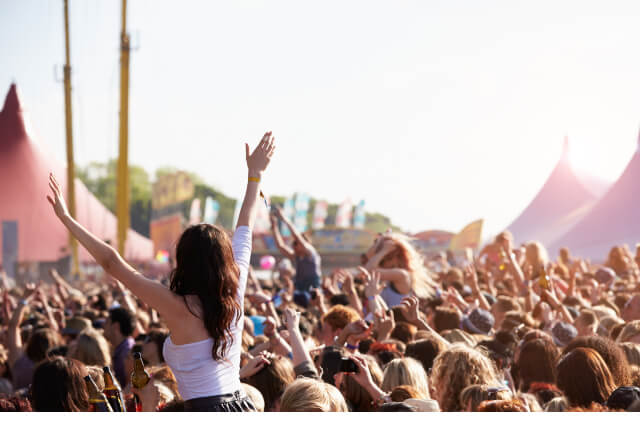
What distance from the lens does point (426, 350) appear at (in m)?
3.73

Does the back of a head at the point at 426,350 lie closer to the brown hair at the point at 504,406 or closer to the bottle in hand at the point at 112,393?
the brown hair at the point at 504,406

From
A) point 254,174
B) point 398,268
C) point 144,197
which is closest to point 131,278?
point 254,174

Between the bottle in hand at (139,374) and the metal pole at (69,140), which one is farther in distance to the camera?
the metal pole at (69,140)

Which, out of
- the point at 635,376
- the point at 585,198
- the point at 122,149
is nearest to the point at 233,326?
the point at 635,376

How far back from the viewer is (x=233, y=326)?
2.34 meters

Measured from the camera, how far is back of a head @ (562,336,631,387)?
10.3ft

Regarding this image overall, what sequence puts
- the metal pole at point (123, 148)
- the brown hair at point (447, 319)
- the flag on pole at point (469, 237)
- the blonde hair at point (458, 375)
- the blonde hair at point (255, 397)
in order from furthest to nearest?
the metal pole at point (123, 148) → the flag on pole at point (469, 237) → the brown hair at point (447, 319) → the blonde hair at point (458, 375) → the blonde hair at point (255, 397)

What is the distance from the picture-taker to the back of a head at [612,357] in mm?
3152

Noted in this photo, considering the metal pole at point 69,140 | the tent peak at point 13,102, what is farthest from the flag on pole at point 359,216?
the tent peak at point 13,102

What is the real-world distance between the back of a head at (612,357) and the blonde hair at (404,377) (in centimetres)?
69

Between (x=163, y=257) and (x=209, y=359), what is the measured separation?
22407 mm

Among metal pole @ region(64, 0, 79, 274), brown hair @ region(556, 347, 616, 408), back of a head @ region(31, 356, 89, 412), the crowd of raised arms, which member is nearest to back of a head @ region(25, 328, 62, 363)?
the crowd of raised arms

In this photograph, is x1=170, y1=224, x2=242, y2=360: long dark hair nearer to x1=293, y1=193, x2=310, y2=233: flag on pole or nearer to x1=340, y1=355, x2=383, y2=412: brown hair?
x1=340, y1=355, x2=383, y2=412: brown hair

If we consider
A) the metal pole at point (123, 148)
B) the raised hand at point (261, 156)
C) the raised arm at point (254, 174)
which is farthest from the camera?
the metal pole at point (123, 148)
